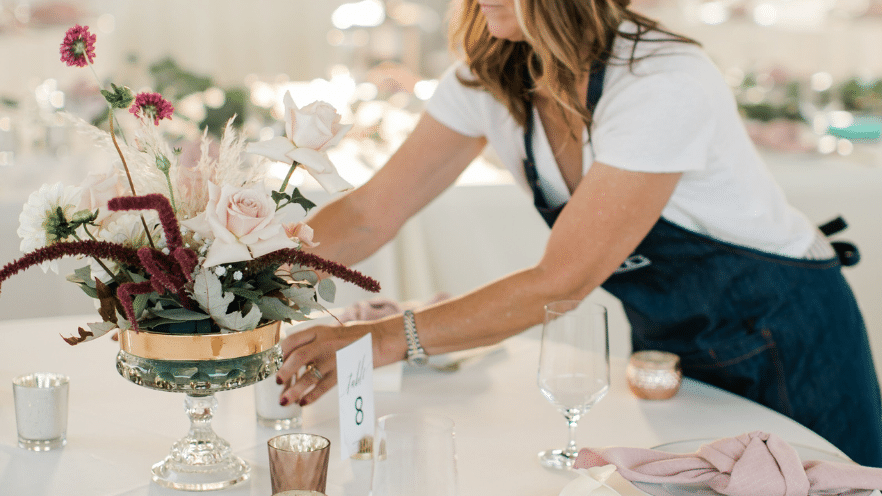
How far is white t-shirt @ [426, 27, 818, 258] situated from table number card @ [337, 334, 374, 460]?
18.0 inches

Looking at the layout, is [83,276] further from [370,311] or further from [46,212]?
[370,311]

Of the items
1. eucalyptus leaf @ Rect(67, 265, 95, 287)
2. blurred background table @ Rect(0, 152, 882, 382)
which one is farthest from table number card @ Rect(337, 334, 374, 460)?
blurred background table @ Rect(0, 152, 882, 382)

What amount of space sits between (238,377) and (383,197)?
2.42 feet

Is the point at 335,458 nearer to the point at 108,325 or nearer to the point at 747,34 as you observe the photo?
the point at 108,325

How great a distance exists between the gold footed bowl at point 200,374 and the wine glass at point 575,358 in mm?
299

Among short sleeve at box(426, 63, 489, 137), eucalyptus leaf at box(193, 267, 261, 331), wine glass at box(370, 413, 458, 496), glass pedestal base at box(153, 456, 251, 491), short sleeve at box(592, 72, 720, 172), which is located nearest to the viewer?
wine glass at box(370, 413, 458, 496)

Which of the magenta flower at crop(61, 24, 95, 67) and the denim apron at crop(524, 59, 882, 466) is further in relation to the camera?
the denim apron at crop(524, 59, 882, 466)

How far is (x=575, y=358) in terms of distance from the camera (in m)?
0.92

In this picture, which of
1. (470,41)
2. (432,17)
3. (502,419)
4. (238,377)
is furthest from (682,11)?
(238,377)

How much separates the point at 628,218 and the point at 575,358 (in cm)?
31

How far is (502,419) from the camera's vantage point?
110 cm

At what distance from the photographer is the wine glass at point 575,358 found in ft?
3.00

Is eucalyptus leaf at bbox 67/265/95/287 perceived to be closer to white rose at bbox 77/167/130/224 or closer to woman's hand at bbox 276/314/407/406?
white rose at bbox 77/167/130/224

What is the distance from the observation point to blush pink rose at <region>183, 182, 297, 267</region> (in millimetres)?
730
